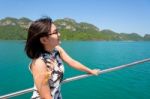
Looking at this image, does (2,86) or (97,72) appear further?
(2,86)

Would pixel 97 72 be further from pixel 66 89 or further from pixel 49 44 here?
pixel 66 89

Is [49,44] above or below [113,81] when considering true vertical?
above

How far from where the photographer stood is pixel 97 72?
2.28 meters

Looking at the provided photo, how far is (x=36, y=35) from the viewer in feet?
4.95

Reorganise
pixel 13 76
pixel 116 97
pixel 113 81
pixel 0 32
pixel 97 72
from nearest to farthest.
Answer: pixel 97 72 < pixel 116 97 < pixel 113 81 < pixel 13 76 < pixel 0 32

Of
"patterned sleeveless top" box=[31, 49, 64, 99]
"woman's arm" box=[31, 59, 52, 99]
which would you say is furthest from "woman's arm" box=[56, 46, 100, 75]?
"woman's arm" box=[31, 59, 52, 99]

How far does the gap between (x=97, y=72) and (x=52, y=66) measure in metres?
0.80

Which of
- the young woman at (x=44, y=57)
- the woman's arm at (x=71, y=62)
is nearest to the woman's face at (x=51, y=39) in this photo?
the young woman at (x=44, y=57)

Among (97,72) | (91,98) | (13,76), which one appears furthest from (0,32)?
(97,72)

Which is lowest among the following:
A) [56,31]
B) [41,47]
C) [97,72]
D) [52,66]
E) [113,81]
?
[113,81]

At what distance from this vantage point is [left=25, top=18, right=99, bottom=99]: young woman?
1.43 m

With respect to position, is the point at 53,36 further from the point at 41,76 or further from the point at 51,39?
the point at 41,76

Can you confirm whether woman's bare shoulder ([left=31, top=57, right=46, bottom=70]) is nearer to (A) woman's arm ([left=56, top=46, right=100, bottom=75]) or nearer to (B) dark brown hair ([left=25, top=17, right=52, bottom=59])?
(B) dark brown hair ([left=25, top=17, right=52, bottom=59])

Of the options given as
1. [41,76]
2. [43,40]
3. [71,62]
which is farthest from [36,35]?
[71,62]
